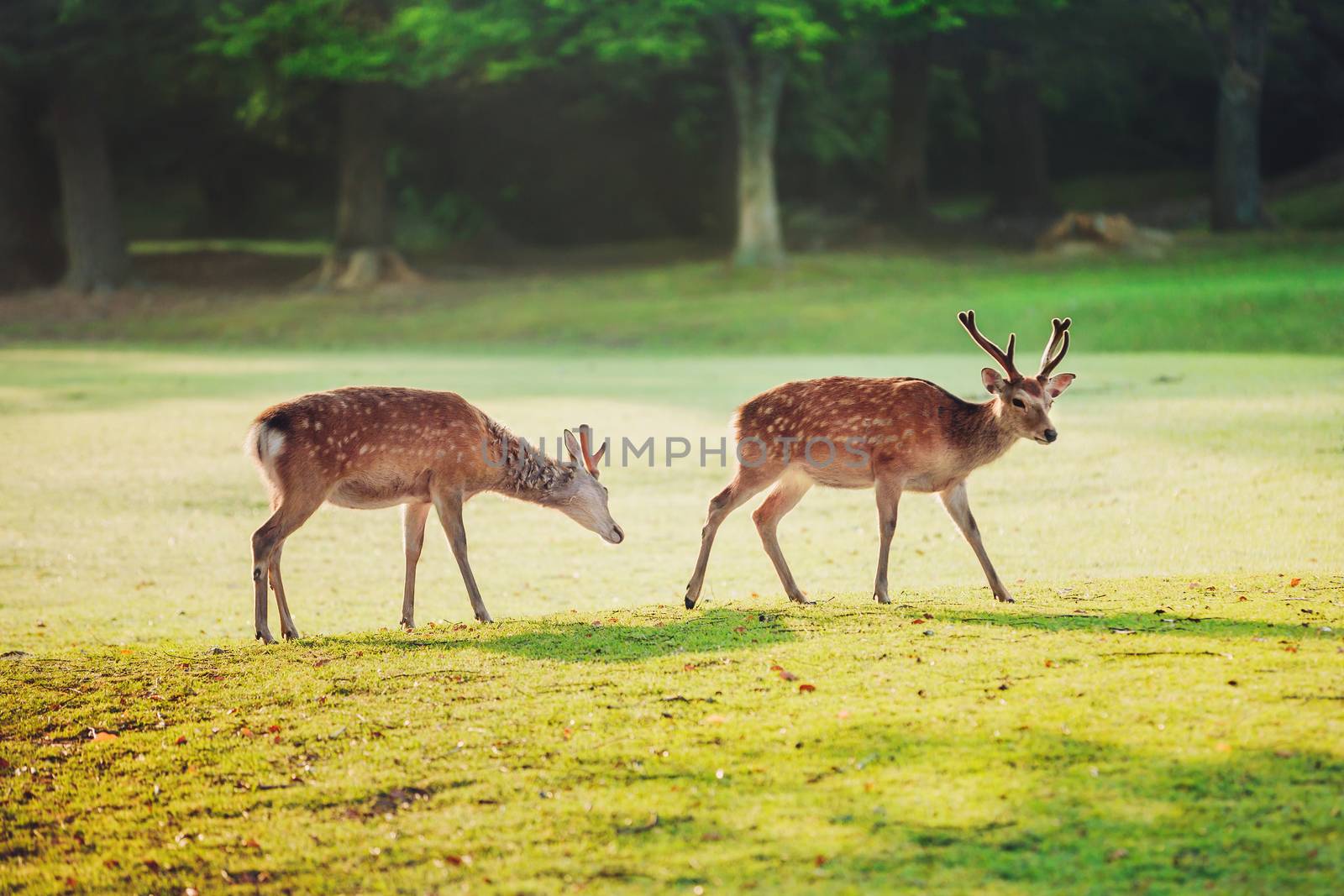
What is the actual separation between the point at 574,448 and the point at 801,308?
1795 cm

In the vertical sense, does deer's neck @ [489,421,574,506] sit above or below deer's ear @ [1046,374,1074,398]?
below

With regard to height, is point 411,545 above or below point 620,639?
above

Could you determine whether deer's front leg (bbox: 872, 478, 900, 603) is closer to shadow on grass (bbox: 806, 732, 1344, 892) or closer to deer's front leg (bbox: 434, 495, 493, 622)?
deer's front leg (bbox: 434, 495, 493, 622)

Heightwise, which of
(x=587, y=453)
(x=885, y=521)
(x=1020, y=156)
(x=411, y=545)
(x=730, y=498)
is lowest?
(x=411, y=545)

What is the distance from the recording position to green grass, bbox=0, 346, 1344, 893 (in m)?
4.25

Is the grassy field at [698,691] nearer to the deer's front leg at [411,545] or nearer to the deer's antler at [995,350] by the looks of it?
the deer's front leg at [411,545]

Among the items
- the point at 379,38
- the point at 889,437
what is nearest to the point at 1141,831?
the point at 889,437

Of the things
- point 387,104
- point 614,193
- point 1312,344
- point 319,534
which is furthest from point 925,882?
point 614,193

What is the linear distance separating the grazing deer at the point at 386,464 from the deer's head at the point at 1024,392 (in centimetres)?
263

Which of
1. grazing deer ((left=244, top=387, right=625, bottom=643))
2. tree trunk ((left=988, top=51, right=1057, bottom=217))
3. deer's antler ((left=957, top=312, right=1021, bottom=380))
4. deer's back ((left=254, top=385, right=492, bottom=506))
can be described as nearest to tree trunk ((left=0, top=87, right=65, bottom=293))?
tree trunk ((left=988, top=51, right=1057, bottom=217))

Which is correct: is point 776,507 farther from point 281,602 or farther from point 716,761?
point 716,761

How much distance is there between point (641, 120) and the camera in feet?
134

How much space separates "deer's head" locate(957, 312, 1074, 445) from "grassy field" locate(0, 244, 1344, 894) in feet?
2.89

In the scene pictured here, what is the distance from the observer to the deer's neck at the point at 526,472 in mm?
8172
